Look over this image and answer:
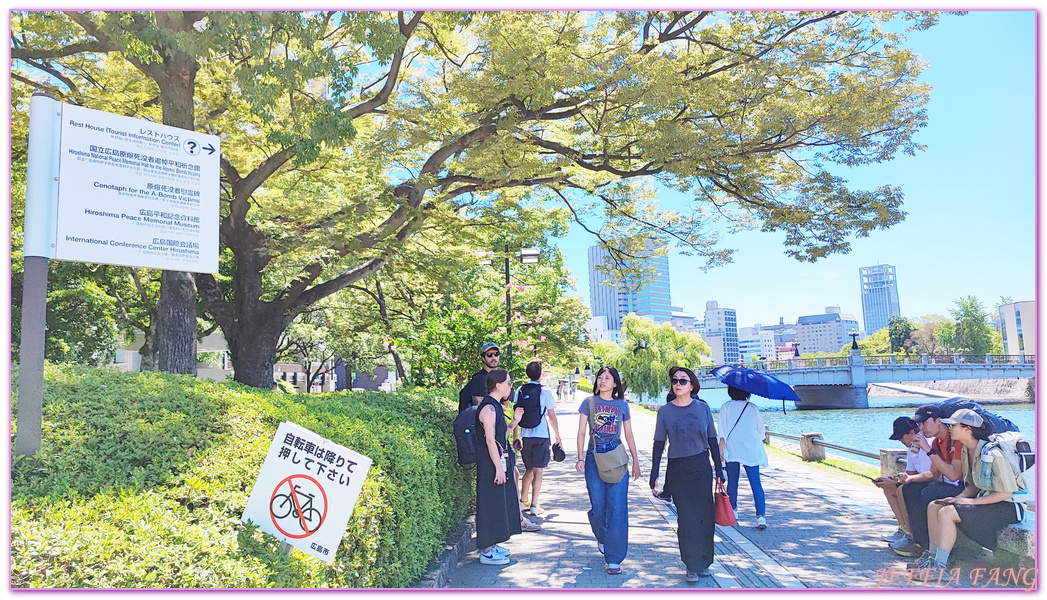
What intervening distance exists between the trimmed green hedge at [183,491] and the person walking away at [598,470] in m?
1.24

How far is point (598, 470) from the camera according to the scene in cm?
521

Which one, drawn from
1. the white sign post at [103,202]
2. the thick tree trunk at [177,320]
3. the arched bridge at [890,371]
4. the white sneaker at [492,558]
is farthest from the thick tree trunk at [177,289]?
the arched bridge at [890,371]

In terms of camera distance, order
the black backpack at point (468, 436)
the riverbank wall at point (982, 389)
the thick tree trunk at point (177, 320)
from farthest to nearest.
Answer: the riverbank wall at point (982, 389) → the thick tree trunk at point (177, 320) → the black backpack at point (468, 436)

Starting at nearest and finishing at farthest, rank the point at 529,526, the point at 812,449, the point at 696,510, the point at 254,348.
→ the point at 696,510
the point at 529,526
the point at 254,348
the point at 812,449

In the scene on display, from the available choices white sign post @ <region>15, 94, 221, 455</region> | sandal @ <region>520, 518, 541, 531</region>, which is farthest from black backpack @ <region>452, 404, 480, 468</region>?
white sign post @ <region>15, 94, 221, 455</region>

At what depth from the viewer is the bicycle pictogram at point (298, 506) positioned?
334 cm

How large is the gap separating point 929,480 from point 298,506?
4.84 meters

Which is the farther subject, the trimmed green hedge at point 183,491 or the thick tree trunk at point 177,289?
the thick tree trunk at point 177,289

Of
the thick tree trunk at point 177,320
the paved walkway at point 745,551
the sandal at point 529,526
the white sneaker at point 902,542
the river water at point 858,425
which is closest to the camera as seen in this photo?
the paved walkway at point 745,551

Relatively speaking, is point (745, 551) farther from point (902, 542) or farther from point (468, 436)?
point (468, 436)

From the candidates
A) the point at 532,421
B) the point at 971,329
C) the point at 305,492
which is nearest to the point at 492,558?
the point at 532,421

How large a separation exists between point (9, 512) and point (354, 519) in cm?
159

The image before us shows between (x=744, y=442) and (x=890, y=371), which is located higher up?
(x=744, y=442)

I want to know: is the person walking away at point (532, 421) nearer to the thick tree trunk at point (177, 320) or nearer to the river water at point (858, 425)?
the thick tree trunk at point (177, 320)
